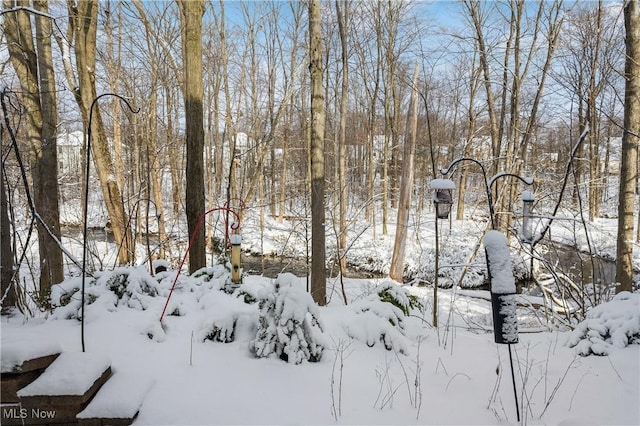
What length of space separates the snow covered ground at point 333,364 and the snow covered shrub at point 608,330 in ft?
0.03

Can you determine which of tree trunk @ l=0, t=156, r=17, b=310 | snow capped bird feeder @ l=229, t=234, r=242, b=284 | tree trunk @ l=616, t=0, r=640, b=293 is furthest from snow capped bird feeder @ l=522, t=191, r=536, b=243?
tree trunk @ l=0, t=156, r=17, b=310

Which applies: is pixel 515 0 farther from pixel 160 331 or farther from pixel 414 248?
pixel 160 331

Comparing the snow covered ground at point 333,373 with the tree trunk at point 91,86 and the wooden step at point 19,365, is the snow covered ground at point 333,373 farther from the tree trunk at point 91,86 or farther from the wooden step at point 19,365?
the tree trunk at point 91,86

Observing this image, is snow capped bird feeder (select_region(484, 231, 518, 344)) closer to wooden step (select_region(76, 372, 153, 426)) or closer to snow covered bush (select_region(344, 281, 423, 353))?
snow covered bush (select_region(344, 281, 423, 353))

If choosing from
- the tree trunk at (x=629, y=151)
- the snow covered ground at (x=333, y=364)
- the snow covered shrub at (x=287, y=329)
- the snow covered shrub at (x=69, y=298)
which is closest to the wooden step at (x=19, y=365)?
the snow covered ground at (x=333, y=364)

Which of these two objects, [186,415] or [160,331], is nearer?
[186,415]

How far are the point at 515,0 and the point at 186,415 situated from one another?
500 inches

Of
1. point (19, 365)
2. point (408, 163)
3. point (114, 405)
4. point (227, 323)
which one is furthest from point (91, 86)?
point (408, 163)

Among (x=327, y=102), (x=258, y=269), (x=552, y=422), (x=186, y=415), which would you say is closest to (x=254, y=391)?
(x=186, y=415)

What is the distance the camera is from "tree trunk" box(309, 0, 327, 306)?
18.5ft

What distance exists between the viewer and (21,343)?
83.2 inches

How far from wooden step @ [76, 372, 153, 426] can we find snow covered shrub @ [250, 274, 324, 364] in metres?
0.88

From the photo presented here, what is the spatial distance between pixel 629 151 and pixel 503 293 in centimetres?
491

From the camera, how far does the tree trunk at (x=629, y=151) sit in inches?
199
